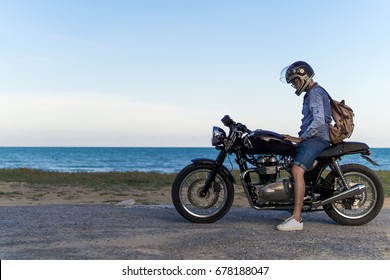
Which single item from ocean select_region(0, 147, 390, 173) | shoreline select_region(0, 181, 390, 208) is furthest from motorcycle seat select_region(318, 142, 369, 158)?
ocean select_region(0, 147, 390, 173)

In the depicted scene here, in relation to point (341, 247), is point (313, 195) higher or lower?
higher

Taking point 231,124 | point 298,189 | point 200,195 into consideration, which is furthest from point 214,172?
point 298,189

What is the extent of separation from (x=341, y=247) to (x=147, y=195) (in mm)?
8243

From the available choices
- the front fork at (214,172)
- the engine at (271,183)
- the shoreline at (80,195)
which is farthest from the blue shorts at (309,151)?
the shoreline at (80,195)

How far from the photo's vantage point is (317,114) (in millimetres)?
6215

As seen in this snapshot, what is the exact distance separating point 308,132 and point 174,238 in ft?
7.47

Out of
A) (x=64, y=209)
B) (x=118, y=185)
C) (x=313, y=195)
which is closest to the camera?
(x=313, y=195)

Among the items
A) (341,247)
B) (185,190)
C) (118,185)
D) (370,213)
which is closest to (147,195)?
(118,185)

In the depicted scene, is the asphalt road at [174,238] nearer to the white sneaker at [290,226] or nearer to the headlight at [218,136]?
the white sneaker at [290,226]

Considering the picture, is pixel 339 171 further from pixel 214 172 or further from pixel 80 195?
pixel 80 195

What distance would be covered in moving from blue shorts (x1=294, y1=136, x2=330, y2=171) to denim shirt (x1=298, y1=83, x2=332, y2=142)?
0.07 meters
